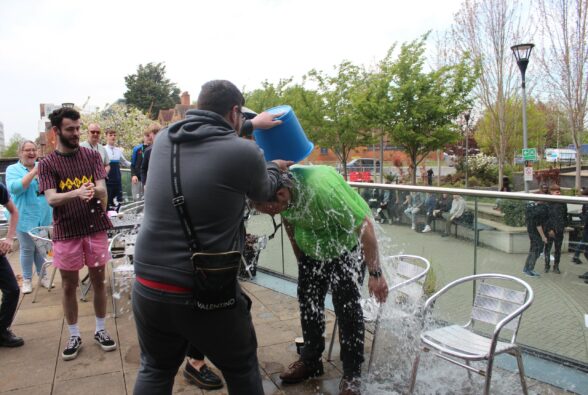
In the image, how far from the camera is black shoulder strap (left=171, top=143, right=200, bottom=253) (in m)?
1.89

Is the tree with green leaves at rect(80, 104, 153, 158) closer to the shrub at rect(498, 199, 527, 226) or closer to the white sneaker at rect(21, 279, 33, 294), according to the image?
the white sneaker at rect(21, 279, 33, 294)

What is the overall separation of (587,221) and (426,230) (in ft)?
4.48

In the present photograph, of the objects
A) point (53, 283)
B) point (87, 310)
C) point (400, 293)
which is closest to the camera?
point (400, 293)

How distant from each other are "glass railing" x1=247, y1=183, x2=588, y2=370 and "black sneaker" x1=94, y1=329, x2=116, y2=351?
2562 millimetres

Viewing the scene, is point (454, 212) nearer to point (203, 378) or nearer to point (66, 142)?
point (203, 378)

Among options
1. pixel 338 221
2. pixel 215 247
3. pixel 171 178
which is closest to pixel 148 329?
pixel 215 247

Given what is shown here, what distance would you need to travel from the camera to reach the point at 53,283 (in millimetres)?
6223

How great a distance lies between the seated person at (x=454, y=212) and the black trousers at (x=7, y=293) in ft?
12.3

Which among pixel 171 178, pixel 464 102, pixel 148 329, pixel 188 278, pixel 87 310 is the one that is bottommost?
pixel 87 310

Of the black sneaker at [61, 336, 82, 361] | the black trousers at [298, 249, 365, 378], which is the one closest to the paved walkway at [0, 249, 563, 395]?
the black sneaker at [61, 336, 82, 361]

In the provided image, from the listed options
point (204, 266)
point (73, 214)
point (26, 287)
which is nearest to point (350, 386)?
point (204, 266)

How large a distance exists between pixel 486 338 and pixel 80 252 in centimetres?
310

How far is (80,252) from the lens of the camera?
12.6 feet

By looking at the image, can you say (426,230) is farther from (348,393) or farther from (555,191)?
(555,191)
